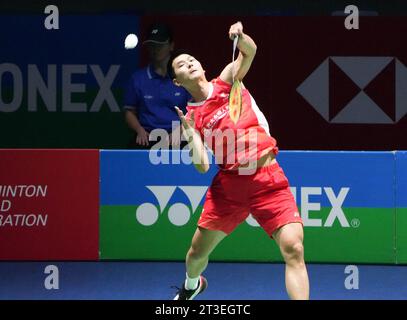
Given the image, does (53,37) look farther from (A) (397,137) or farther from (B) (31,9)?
(A) (397,137)

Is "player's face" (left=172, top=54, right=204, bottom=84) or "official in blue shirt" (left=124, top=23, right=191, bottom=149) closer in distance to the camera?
"player's face" (left=172, top=54, right=204, bottom=84)

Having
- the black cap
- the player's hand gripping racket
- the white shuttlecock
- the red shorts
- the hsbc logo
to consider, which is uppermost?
the white shuttlecock

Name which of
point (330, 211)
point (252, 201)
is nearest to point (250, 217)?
point (330, 211)

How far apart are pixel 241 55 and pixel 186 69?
0.34m

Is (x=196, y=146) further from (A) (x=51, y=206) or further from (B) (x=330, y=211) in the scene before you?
(A) (x=51, y=206)

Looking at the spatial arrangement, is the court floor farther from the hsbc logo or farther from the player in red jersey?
the hsbc logo

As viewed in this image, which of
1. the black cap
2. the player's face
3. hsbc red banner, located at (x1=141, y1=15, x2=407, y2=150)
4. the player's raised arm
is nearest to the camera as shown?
the player's raised arm

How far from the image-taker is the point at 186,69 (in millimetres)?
5539

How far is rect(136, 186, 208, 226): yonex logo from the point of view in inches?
288

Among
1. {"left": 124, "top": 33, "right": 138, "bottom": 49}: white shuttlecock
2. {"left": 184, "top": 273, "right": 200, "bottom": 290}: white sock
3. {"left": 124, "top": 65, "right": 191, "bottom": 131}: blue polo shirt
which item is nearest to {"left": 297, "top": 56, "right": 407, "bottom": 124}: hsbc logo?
{"left": 124, "top": 33, "right": 138, "bottom": 49}: white shuttlecock

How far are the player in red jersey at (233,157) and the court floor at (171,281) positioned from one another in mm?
936

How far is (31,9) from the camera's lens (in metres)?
9.48

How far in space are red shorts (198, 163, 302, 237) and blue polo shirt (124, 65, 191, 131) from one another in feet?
7.36
